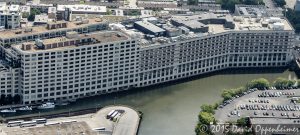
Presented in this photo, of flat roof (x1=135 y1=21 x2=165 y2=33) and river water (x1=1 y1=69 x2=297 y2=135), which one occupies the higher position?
flat roof (x1=135 y1=21 x2=165 y2=33)

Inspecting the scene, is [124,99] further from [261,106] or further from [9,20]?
[9,20]

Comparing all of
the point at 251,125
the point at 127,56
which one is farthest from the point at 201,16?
the point at 251,125

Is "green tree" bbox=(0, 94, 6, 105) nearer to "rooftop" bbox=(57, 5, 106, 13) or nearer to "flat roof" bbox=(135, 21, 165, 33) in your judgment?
"flat roof" bbox=(135, 21, 165, 33)

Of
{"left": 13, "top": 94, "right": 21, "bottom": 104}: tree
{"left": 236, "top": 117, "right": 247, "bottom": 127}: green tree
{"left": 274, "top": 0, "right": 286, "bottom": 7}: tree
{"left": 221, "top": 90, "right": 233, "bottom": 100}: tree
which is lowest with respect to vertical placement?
{"left": 13, "top": 94, "right": 21, "bottom": 104}: tree

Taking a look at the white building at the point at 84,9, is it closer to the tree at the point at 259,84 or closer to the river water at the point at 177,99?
the river water at the point at 177,99

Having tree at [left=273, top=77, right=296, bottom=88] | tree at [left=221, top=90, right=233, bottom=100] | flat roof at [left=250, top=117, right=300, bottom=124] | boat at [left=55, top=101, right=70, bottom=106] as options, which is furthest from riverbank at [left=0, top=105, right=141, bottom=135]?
tree at [left=273, top=77, right=296, bottom=88]

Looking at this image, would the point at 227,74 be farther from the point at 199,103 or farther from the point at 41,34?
the point at 41,34

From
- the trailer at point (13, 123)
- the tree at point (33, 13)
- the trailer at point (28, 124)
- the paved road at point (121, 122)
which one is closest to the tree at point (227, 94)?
the paved road at point (121, 122)
